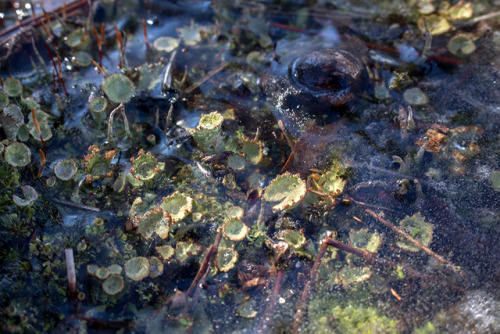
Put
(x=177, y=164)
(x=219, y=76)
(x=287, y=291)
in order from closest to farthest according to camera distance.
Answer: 1. (x=287, y=291)
2. (x=177, y=164)
3. (x=219, y=76)

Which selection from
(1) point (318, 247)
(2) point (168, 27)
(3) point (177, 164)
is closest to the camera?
(1) point (318, 247)

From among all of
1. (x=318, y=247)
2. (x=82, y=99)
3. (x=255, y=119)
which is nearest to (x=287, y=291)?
(x=318, y=247)

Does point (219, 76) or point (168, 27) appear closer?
Answer: point (219, 76)

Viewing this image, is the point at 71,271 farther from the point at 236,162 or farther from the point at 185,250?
the point at 236,162

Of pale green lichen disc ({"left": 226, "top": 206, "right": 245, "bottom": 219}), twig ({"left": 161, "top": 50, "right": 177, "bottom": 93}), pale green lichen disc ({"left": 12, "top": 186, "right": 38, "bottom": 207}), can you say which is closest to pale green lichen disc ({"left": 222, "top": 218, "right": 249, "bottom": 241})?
pale green lichen disc ({"left": 226, "top": 206, "right": 245, "bottom": 219})

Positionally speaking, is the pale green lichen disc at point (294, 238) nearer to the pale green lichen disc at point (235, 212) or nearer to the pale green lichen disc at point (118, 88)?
the pale green lichen disc at point (235, 212)

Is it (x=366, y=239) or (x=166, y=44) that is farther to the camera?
(x=166, y=44)

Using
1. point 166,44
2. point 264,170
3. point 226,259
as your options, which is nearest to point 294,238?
point 226,259

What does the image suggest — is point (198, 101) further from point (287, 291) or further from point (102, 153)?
point (287, 291)
